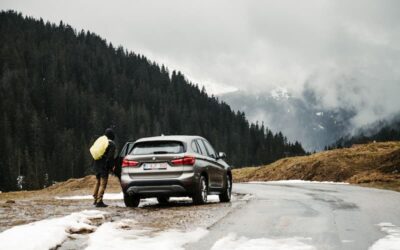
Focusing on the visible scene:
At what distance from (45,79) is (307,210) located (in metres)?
180

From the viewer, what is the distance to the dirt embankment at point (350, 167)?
2739cm

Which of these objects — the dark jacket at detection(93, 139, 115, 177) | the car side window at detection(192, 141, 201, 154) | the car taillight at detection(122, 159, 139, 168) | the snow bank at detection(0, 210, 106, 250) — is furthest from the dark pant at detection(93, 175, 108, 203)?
the snow bank at detection(0, 210, 106, 250)

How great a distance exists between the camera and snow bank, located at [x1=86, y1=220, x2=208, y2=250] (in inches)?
275

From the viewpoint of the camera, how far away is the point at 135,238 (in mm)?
7703

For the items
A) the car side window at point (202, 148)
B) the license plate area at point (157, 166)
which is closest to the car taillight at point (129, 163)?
the license plate area at point (157, 166)

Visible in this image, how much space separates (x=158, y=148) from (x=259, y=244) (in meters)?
6.75

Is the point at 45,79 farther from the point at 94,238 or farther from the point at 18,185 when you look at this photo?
the point at 94,238

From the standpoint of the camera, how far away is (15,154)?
124 meters

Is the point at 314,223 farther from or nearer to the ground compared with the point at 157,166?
nearer to the ground

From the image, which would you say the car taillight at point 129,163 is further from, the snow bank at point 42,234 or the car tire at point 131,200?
the snow bank at point 42,234

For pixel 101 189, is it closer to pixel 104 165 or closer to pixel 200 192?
pixel 104 165

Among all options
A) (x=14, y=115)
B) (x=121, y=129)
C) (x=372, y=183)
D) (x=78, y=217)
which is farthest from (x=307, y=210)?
(x=121, y=129)

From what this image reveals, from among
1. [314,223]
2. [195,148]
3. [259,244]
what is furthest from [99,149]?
[259,244]

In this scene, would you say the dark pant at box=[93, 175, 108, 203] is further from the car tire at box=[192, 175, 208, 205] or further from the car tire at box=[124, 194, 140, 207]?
the car tire at box=[192, 175, 208, 205]
